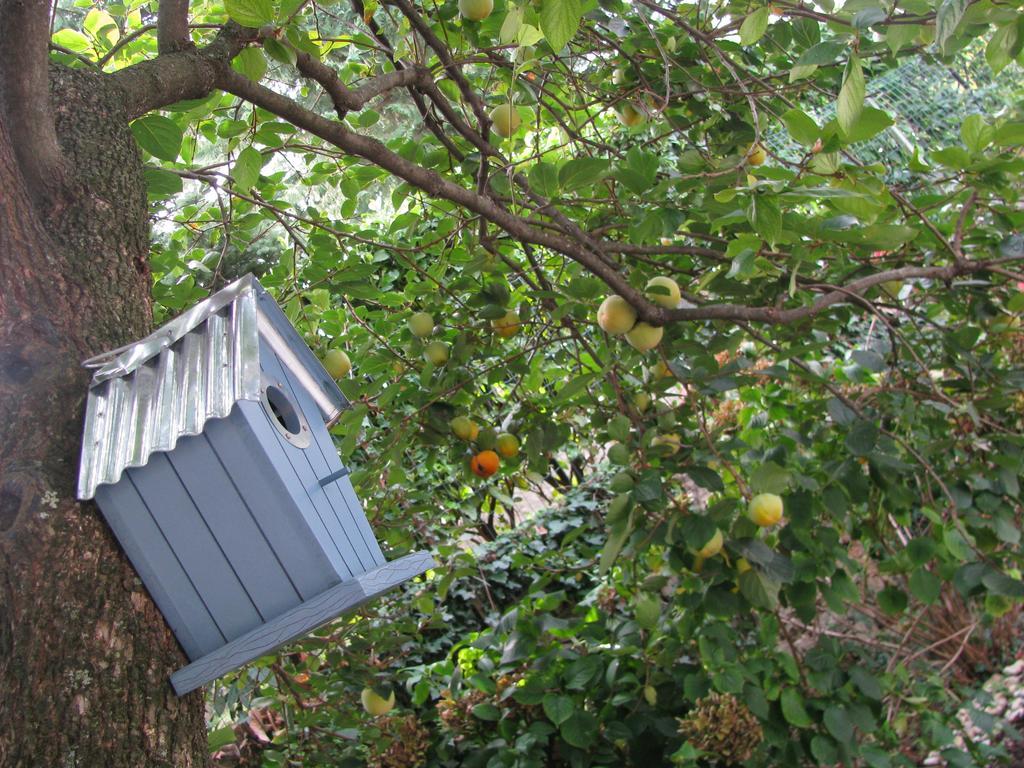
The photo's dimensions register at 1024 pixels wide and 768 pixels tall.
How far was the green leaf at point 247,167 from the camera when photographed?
1768mm

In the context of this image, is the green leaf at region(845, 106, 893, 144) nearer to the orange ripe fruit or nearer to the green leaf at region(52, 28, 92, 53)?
the orange ripe fruit

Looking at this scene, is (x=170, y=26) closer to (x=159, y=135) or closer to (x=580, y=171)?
(x=159, y=135)

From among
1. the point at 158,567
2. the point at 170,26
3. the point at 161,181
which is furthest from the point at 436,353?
the point at 158,567

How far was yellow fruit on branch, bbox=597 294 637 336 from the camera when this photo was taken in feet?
6.07

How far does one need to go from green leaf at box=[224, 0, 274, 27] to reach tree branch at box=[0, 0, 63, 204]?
0.26m

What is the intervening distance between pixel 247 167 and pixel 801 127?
1040 millimetres

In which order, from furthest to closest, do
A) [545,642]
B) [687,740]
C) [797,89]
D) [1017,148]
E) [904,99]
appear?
[904,99] < [545,642] < [687,740] < [797,89] < [1017,148]

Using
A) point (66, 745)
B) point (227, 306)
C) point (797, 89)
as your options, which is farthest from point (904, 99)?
point (66, 745)

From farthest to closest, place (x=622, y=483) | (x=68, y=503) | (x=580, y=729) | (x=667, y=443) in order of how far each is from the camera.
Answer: (x=580, y=729), (x=667, y=443), (x=622, y=483), (x=68, y=503)

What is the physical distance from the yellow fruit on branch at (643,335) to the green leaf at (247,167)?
81 centimetres

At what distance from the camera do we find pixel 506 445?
2.29 m

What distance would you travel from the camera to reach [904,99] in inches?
198

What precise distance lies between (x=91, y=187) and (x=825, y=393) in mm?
2358

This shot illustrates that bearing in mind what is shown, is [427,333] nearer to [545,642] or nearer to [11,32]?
[545,642]
